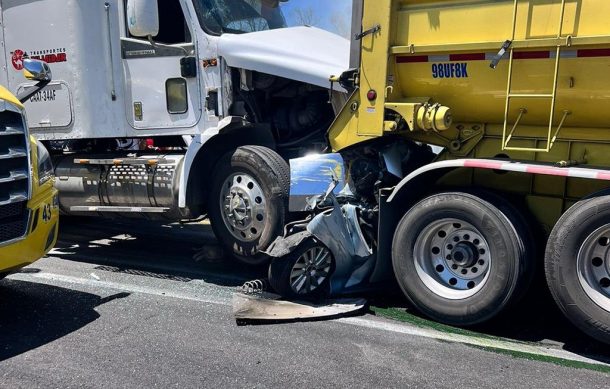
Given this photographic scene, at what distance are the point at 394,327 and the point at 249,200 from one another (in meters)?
1.89

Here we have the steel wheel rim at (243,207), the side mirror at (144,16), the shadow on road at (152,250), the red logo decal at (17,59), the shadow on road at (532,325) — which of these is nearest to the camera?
the shadow on road at (532,325)

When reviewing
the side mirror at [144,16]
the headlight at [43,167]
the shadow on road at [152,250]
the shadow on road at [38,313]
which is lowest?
the shadow on road at [152,250]

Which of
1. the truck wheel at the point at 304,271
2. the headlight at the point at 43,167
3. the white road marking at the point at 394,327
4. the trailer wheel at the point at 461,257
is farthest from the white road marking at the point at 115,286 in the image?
the trailer wheel at the point at 461,257

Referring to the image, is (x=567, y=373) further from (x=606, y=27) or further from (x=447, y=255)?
(x=606, y=27)

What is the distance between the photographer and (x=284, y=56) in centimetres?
531

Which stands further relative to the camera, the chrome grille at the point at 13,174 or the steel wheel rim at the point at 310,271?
the steel wheel rim at the point at 310,271

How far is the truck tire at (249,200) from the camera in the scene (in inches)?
201

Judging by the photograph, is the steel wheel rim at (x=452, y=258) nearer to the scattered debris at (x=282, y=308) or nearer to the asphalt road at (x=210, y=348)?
the asphalt road at (x=210, y=348)

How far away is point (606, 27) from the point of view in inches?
140

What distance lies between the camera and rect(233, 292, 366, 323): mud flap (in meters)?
4.32

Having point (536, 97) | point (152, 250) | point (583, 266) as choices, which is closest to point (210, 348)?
point (583, 266)

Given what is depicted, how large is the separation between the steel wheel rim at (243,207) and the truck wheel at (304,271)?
732 mm

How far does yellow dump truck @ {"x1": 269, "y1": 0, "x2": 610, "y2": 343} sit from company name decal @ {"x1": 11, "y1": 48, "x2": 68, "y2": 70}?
303 centimetres

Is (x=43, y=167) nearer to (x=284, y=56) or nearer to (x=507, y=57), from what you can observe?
(x=284, y=56)
